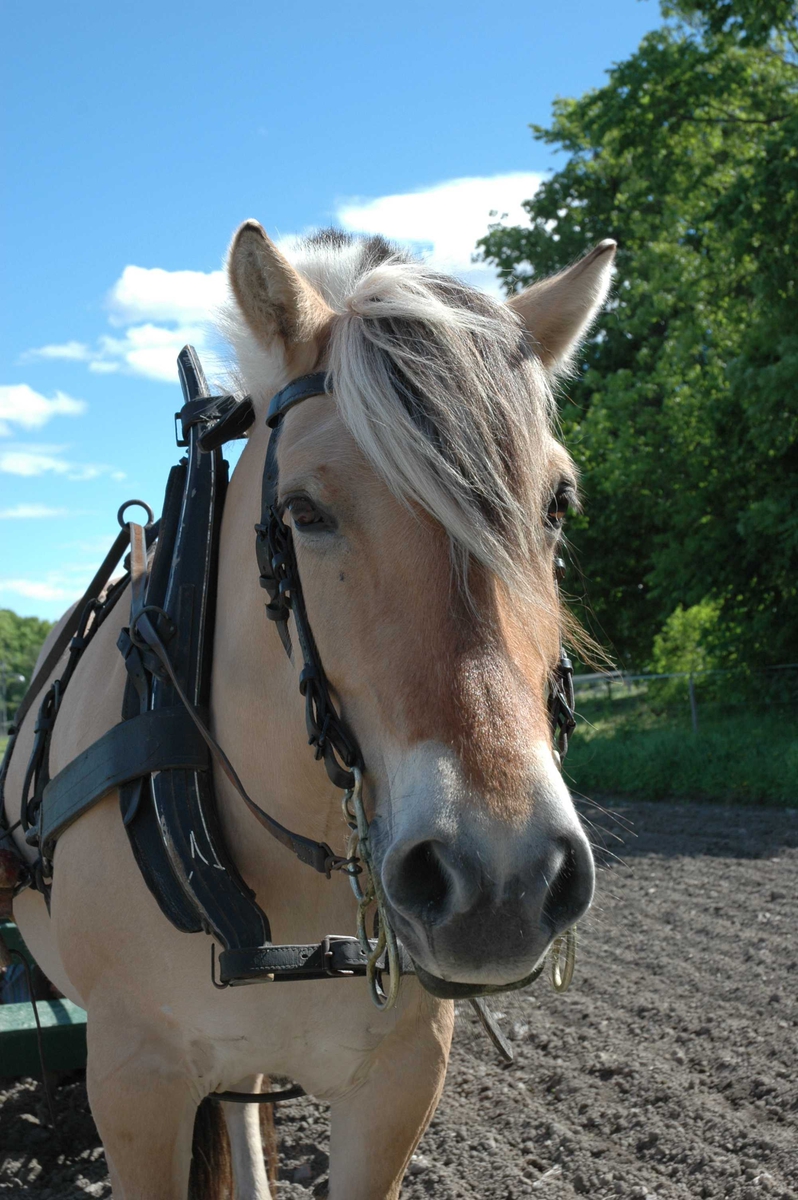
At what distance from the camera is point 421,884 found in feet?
4.43

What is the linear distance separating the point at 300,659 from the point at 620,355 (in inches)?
710

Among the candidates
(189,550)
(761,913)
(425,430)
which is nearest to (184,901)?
(189,550)

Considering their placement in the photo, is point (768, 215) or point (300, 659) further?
point (768, 215)

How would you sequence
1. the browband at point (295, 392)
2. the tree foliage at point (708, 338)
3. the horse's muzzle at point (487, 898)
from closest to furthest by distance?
the horse's muzzle at point (487, 898) → the browband at point (295, 392) → the tree foliage at point (708, 338)

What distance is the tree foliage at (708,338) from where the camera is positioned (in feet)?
34.7

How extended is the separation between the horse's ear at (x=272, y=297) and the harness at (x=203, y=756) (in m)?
0.11

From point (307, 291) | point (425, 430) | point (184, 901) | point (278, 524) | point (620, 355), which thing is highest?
point (620, 355)

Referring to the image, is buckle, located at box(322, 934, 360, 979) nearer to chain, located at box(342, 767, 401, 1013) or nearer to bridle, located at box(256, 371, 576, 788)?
chain, located at box(342, 767, 401, 1013)

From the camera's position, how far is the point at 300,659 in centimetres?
166

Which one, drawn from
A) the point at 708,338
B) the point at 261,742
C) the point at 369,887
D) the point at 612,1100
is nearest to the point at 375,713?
the point at 369,887

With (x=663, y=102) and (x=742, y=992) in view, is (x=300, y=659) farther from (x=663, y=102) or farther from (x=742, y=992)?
(x=663, y=102)

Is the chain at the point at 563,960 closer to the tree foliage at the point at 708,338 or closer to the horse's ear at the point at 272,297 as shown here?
the horse's ear at the point at 272,297

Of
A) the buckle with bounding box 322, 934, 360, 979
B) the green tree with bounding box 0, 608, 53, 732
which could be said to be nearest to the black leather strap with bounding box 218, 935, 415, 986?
the buckle with bounding box 322, 934, 360, 979

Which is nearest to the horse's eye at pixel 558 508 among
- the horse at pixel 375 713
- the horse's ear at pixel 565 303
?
the horse at pixel 375 713
